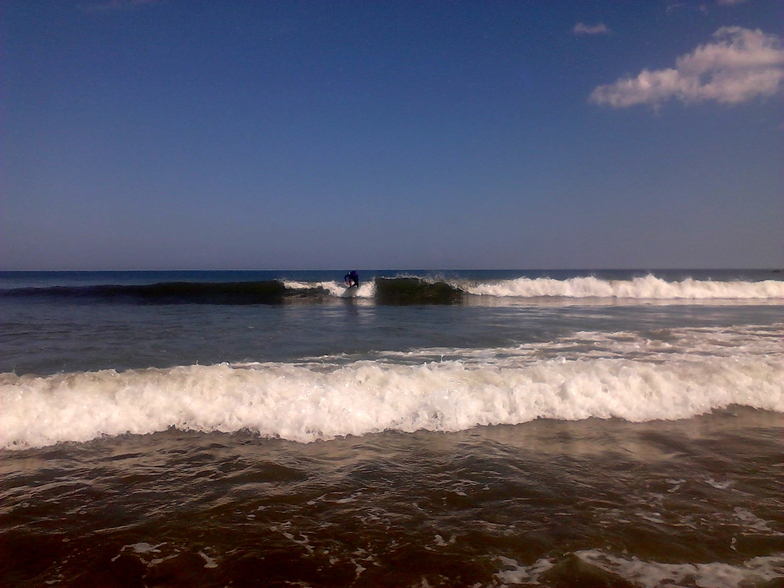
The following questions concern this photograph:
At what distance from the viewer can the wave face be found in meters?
6.41

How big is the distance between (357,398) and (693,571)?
446 cm

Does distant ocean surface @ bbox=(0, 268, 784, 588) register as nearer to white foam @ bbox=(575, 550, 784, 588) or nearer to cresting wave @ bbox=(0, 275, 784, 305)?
white foam @ bbox=(575, 550, 784, 588)

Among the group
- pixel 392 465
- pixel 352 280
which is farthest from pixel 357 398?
pixel 352 280

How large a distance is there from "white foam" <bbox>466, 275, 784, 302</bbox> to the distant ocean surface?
59.1ft

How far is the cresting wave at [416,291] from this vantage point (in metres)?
27.2

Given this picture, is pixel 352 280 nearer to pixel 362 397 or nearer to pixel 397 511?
pixel 362 397

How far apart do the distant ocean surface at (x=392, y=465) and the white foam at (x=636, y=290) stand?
59.1 ft

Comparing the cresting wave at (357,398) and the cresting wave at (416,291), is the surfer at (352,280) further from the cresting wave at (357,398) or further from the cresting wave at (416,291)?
the cresting wave at (357,398)

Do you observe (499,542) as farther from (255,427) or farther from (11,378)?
(11,378)

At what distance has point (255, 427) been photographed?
6.48 meters

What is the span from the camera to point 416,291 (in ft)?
93.9

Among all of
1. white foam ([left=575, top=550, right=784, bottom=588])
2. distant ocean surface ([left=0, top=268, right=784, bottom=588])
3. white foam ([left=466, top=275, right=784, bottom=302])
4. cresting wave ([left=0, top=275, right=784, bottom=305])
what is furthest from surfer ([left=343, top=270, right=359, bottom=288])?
white foam ([left=575, top=550, right=784, bottom=588])

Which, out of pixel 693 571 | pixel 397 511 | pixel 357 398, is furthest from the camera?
pixel 357 398

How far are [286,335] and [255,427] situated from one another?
23.9 feet
